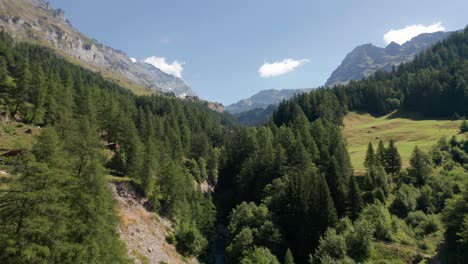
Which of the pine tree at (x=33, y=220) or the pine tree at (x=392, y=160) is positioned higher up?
the pine tree at (x=33, y=220)

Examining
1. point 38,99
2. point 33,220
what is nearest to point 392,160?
point 33,220

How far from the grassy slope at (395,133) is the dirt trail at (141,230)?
47154 mm

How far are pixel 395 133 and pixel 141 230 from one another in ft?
322

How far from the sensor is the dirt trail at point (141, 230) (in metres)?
53.2

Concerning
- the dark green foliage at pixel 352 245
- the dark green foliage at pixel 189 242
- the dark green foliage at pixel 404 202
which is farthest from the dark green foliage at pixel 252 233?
the dark green foliage at pixel 404 202


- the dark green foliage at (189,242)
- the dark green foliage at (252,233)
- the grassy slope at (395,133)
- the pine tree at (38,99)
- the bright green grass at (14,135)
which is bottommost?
the dark green foliage at (189,242)

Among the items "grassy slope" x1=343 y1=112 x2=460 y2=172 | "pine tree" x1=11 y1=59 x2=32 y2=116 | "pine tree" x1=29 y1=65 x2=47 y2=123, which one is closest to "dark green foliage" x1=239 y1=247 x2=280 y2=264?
"grassy slope" x1=343 y1=112 x2=460 y2=172

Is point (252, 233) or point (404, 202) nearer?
point (404, 202)

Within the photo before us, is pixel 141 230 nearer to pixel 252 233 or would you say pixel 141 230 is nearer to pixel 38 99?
pixel 252 233

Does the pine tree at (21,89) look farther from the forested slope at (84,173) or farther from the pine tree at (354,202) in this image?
the pine tree at (354,202)

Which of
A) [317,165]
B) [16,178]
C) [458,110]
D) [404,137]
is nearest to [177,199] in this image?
[317,165]

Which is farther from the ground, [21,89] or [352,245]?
[21,89]

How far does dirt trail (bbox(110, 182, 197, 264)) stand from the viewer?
53.2m

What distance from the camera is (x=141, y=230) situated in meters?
58.7
